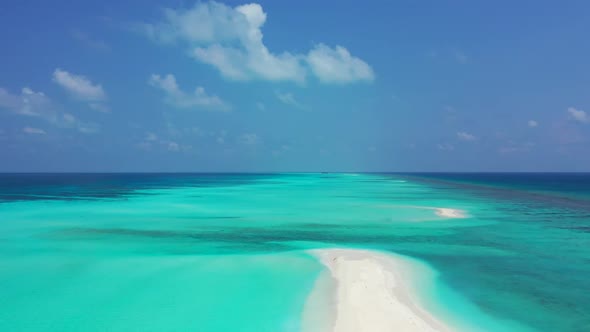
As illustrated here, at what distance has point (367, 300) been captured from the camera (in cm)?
873

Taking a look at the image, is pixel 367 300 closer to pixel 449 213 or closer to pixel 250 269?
pixel 250 269

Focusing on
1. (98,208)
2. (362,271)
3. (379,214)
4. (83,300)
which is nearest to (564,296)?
(362,271)

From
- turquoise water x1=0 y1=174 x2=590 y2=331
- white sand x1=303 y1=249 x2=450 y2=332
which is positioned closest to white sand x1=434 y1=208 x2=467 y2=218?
turquoise water x1=0 y1=174 x2=590 y2=331

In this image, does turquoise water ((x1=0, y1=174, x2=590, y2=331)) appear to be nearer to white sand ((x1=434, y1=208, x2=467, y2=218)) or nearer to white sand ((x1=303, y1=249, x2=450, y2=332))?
white sand ((x1=303, y1=249, x2=450, y2=332))

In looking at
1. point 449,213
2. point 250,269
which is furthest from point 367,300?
point 449,213

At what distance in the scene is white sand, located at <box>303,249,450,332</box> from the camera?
7.53 meters

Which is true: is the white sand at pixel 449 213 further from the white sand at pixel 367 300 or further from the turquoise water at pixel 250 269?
the white sand at pixel 367 300

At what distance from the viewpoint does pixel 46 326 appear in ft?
25.5

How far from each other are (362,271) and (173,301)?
4.80 m

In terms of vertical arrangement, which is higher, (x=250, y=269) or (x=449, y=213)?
(x=449, y=213)

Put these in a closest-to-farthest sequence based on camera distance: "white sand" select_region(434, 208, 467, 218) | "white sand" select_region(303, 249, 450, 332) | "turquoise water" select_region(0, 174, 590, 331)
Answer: "white sand" select_region(303, 249, 450, 332), "turquoise water" select_region(0, 174, 590, 331), "white sand" select_region(434, 208, 467, 218)

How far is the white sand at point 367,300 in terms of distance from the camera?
24.7ft

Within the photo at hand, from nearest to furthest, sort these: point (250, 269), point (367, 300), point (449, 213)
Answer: point (367, 300) < point (250, 269) < point (449, 213)

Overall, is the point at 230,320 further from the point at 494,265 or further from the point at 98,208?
the point at 98,208
